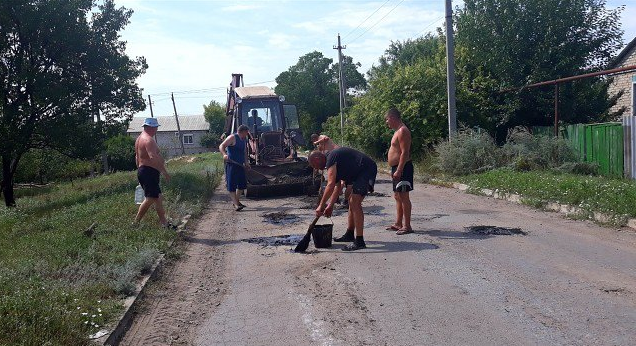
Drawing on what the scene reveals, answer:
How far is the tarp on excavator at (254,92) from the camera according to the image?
56.9 feet

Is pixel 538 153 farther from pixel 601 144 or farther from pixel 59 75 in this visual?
pixel 59 75

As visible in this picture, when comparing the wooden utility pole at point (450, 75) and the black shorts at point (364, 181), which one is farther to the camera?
the wooden utility pole at point (450, 75)

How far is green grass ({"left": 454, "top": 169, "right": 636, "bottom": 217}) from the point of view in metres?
10.5

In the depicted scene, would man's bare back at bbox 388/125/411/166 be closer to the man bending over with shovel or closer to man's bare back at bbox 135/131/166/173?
man's bare back at bbox 135/131/166/173

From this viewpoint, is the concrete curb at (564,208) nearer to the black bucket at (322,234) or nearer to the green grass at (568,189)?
the green grass at (568,189)

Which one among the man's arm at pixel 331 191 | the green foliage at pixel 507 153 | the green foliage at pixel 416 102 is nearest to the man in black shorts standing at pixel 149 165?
the man's arm at pixel 331 191

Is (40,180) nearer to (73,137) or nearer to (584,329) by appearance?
(73,137)

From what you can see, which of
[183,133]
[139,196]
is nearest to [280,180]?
[139,196]

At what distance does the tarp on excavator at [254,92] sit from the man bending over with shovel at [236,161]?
11.6ft

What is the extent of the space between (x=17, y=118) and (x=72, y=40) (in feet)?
10.7

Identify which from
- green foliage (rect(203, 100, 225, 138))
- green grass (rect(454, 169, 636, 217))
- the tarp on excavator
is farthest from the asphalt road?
green foliage (rect(203, 100, 225, 138))

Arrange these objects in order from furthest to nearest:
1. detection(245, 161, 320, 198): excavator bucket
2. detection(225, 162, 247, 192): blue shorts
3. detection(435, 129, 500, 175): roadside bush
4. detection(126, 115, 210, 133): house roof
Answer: detection(126, 115, 210, 133): house roof, detection(435, 129, 500, 175): roadside bush, detection(245, 161, 320, 198): excavator bucket, detection(225, 162, 247, 192): blue shorts

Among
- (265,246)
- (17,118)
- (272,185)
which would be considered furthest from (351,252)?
(17,118)

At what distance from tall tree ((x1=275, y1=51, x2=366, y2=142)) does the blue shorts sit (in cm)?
4171
